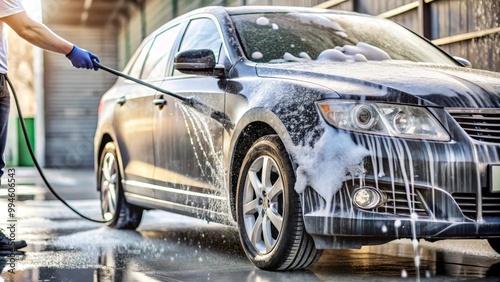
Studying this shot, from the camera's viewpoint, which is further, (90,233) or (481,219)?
(90,233)

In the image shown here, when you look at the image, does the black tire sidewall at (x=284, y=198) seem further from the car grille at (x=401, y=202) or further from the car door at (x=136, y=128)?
the car door at (x=136, y=128)

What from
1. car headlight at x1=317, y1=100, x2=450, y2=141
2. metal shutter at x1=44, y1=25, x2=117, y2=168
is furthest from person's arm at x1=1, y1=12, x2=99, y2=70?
metal shutter at x1=44, y1=25, x2=117, y2=168

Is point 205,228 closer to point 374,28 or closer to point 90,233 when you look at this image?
point 90,233

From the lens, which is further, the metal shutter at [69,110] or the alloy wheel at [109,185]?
the metal shutter at [69,110]

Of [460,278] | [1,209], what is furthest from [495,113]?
[1,209]

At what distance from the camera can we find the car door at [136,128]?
26.3ft

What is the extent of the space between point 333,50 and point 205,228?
3058 mm

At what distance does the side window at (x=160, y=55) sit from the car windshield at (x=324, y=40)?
1115 mm

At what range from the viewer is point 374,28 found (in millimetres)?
7289

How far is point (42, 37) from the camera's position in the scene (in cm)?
704

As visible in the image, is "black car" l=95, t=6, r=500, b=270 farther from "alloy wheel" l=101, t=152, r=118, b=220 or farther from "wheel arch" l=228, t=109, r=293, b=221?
"alloy wheel" l=101, t=152, r=118, b=220

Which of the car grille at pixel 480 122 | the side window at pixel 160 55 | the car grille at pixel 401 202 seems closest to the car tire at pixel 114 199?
the side window at pixel 160 55

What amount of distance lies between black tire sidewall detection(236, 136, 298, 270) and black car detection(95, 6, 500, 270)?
0.04ft

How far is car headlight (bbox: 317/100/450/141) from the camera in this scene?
532cm
